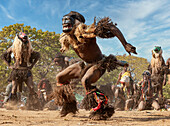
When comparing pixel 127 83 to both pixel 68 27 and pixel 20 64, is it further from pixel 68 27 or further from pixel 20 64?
pixel 68 27

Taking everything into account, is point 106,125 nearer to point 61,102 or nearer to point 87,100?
point 87,100

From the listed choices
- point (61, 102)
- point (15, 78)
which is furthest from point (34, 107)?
point (61, 102)

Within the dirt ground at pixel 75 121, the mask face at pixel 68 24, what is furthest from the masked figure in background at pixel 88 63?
the dirt ground at pixel 75 121

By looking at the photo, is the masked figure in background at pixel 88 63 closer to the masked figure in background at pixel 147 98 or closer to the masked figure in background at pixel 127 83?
the masked figure in background at pixel 147 98

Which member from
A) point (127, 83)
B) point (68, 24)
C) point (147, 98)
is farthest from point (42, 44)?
point (68, 24)

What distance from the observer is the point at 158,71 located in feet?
35.7

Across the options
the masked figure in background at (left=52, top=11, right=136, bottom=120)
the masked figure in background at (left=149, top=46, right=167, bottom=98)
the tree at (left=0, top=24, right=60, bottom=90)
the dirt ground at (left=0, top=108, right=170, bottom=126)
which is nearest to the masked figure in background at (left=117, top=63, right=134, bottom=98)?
the masked figure in background at (left=149, top=46, right=167, bottom=98)

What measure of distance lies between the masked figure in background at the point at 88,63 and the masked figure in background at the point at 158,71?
22.4ft

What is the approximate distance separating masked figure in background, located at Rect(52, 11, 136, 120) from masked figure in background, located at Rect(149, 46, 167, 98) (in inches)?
269

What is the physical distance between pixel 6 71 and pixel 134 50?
13.8 metres

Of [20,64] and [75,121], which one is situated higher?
[20,64]

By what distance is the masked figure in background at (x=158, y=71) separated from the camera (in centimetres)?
1070

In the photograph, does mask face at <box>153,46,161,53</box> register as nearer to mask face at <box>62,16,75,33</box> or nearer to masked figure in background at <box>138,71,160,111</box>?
masked figure in background at <box>138,71,160,111</box>

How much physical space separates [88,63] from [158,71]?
7.31m
